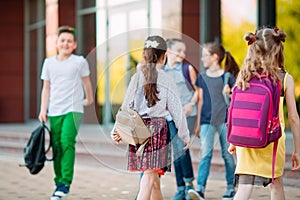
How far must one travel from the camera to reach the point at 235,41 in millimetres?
12289

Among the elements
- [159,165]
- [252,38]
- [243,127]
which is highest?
[252,38]

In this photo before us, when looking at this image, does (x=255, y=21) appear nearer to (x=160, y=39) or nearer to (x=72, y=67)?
(x=72, y=67)

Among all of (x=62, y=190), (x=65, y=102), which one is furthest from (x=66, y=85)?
(x=62, y=190)

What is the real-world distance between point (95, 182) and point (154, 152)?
3415 mm

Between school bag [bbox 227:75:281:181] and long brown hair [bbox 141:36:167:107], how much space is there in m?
0.75

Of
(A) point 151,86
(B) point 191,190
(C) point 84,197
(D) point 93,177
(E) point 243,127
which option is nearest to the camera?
(E) point 243,127

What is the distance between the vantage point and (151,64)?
5406 millimetres

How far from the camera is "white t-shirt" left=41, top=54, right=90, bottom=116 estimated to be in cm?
698

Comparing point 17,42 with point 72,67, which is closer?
point 72,67

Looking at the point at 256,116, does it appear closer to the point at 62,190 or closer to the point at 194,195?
the point at 194,195

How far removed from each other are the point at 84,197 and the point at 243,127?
122 inches

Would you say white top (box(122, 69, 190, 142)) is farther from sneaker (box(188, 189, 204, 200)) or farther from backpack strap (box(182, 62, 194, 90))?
sneaker (box(188, 189, 204, 200))

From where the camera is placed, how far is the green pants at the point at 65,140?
6969 mm

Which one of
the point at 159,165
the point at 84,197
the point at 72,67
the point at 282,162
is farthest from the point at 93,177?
the point at 282,162
